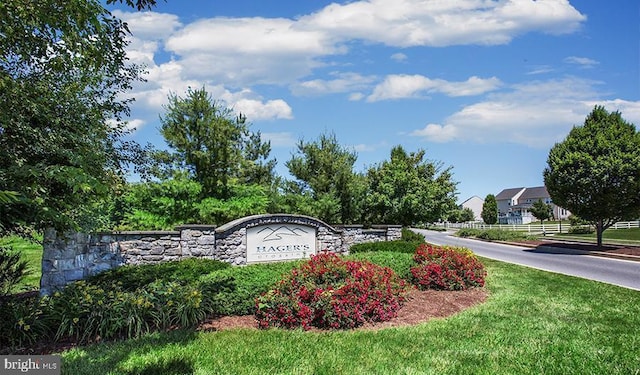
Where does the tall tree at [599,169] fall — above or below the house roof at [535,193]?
below

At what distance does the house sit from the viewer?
77650 mm

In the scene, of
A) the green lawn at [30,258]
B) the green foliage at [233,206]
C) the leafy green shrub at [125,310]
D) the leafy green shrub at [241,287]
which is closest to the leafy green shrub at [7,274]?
the leafy green shrub at [125,310]

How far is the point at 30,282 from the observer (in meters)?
11.7

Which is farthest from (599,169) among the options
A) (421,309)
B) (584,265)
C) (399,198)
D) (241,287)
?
(241,287)

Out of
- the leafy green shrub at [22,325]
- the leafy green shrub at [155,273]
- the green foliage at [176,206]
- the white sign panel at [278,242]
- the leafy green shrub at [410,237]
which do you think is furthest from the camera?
the leafy green shrub at [410,237]

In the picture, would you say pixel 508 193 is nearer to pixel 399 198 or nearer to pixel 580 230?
pixel 580 230

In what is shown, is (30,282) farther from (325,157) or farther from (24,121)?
(325,157)

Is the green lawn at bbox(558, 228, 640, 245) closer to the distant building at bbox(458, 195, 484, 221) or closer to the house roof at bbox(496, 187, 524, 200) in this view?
the house roof at bbox(496, 187, 524, 200)

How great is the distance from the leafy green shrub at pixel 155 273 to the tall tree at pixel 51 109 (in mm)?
1533

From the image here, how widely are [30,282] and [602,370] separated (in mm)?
12870

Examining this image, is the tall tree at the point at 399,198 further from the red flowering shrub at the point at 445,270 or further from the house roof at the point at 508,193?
the house roof at the point at 508,193

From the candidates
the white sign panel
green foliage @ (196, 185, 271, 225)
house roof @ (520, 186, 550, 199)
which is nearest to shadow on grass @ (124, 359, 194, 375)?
the white sign panel

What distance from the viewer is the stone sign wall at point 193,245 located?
9023mm

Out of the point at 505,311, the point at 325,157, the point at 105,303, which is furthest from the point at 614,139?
the point at 105,303
